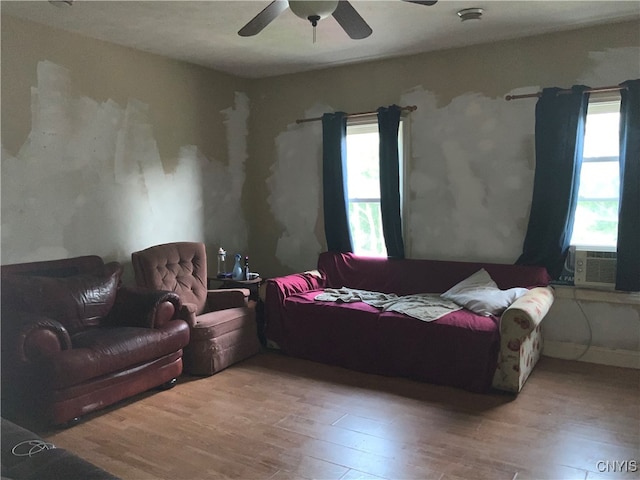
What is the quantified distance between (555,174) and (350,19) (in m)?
2.21

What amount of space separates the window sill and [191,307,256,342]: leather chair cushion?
2.51 m

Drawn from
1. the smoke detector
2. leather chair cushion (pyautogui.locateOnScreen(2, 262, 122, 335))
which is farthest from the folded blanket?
the smoke detector

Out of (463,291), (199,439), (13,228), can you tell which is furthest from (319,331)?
(13,228)

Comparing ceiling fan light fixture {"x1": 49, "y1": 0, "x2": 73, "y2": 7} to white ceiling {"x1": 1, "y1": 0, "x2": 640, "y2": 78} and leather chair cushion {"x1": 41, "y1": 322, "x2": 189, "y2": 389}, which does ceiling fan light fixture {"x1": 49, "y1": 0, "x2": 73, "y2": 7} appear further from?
leather chair cushion {"x1": 41, "y1": 322, "x2": 189, "y2": 389}

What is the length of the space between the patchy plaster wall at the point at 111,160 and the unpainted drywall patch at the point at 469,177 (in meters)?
1.95

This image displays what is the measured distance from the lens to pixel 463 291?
160 inches

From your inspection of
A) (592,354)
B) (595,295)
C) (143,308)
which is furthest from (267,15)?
(592,354)

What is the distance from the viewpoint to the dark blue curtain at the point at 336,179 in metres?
4.98

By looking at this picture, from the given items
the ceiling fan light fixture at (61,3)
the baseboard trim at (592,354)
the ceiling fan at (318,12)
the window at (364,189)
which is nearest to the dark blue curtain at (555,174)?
the baseboard trim at (592,354)

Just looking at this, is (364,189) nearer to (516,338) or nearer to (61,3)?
(516,338)

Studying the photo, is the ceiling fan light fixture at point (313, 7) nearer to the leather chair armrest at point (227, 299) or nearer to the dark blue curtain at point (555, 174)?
the dark blue curtain at point (555, 174)

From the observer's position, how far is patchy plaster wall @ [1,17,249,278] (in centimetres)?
369

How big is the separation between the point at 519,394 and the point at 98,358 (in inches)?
107

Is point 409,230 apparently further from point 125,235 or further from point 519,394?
point 125,235
